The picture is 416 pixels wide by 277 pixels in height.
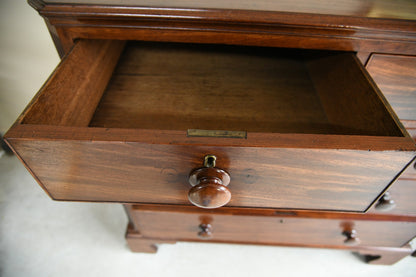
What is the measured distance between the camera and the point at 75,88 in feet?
Result: 1.34

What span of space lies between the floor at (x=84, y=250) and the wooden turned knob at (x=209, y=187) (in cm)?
49

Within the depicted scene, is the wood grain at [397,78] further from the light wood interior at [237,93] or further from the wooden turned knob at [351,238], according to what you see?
the wooden turned knob at [351,238]

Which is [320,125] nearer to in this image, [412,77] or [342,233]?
[412,77]

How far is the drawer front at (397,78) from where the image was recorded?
416mm

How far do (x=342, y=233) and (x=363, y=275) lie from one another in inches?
8.2

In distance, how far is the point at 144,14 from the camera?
1.23 feet

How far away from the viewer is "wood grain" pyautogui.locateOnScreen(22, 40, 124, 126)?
1.12 ft

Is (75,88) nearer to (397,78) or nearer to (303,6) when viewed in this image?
(303,6)

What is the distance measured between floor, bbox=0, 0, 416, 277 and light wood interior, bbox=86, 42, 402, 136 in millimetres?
348

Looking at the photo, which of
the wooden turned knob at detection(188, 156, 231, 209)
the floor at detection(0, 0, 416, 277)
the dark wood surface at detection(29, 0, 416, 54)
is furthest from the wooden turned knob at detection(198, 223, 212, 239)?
the dark wood surface at detection(29, 0, 416, 54)

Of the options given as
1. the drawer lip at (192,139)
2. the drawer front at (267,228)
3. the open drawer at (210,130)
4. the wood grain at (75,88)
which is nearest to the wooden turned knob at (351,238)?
the drawer front at (267,228)

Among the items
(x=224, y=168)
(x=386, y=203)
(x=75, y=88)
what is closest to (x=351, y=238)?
(x=386, y=203)

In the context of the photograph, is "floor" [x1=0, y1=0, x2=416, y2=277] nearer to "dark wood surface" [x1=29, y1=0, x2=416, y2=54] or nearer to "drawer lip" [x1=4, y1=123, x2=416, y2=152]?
"dark wood surface" [x1=29, y1=0, x2=416, y2=54]

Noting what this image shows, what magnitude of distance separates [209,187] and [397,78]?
0.39 metres
